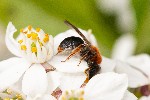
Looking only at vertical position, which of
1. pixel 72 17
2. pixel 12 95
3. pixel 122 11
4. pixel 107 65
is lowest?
pixel 12 95

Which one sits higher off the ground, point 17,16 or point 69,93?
point 17,16

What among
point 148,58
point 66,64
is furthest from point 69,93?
point 148,58

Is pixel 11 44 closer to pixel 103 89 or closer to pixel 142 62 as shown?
pixel 103 89

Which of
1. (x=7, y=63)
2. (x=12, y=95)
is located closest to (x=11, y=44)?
(x=7, y=63)

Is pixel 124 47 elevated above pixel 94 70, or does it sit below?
above

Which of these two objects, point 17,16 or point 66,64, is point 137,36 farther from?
point 66,64

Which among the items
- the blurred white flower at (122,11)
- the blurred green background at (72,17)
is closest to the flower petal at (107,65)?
the blurred green background at (72,17)
